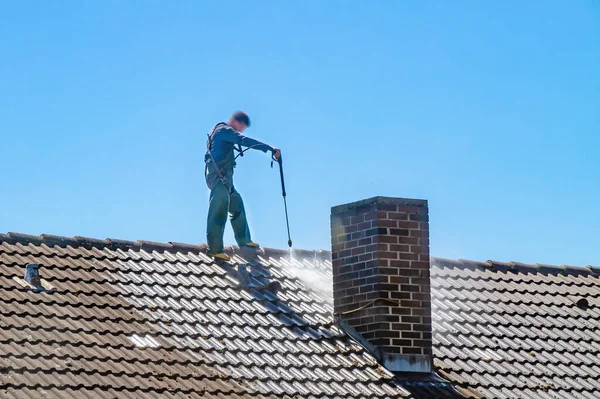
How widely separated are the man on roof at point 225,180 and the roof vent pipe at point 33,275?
277 cm

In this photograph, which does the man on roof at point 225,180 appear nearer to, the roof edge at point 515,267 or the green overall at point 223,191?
the green overall at point 223,191

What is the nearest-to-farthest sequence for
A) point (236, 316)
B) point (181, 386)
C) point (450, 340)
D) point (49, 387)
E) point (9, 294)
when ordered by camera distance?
1. point (49, 387)
2. point (181, 386)
3. point (9, 294)
4. point (236, 316)
5. point (450, 340)

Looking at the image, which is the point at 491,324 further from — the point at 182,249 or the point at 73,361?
the point at 73,361

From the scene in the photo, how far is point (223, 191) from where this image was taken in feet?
53.3

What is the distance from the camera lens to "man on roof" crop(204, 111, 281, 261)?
16078mm

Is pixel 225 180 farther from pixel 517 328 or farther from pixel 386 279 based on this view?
pixel 517 328

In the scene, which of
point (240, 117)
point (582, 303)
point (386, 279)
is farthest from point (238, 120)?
point (582, 303)

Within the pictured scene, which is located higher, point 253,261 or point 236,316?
point 253,261

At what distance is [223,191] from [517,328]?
420 centimetres

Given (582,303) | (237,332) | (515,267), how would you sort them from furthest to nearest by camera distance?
(515,267) < (582,303) < (237,332)

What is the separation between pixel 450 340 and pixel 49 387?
565cm

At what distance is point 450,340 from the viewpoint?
604 inches

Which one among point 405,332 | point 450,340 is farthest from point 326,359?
point 450,340

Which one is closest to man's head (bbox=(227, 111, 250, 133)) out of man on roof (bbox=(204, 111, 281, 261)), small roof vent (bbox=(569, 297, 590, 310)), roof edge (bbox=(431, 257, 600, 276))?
man on roof (bbox=(204, 111, 281, 261))
